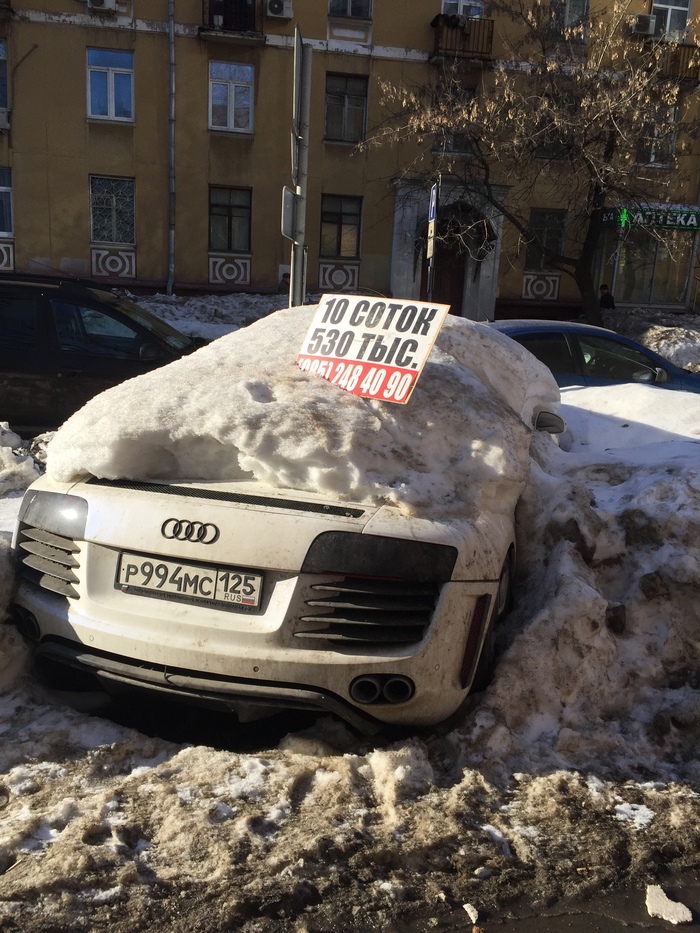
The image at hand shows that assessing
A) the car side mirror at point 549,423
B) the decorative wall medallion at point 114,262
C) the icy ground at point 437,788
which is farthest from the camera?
the decorative wall medallion at point 114,262

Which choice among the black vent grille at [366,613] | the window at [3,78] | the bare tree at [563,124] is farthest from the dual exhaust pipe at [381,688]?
the window at [3,78]

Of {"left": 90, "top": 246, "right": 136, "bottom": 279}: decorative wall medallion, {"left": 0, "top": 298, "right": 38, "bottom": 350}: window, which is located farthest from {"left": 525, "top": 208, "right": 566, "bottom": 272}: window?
{"left": 0, "top": 298, "right": 38, "bottom": 350}: window

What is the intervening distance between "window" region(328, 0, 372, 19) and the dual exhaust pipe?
23.1m

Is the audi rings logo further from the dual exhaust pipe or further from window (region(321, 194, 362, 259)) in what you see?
window (region(321, 194, 362, 259))

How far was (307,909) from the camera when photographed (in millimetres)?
2193

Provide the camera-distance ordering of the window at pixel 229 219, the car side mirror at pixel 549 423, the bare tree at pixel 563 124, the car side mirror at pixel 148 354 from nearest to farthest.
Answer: the car side mirror at pixel 549 423
the car side mirror at pixel 148 354
the bare tree at pixel 563 124
the window at pixel 229 219

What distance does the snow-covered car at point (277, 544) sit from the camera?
9.00ft

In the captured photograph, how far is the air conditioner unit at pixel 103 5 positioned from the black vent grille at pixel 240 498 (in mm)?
21914

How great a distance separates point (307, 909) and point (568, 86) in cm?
1887

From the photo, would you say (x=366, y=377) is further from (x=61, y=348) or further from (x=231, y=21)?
(x=231, y=21)

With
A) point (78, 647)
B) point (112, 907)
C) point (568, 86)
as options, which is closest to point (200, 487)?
point (78, 647)

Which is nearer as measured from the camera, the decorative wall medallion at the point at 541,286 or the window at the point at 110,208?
the window at the point at 110,208

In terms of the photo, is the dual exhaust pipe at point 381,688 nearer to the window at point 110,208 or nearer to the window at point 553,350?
the window at point 553,350

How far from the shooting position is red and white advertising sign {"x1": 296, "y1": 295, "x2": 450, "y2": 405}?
→ 333 centimetres
